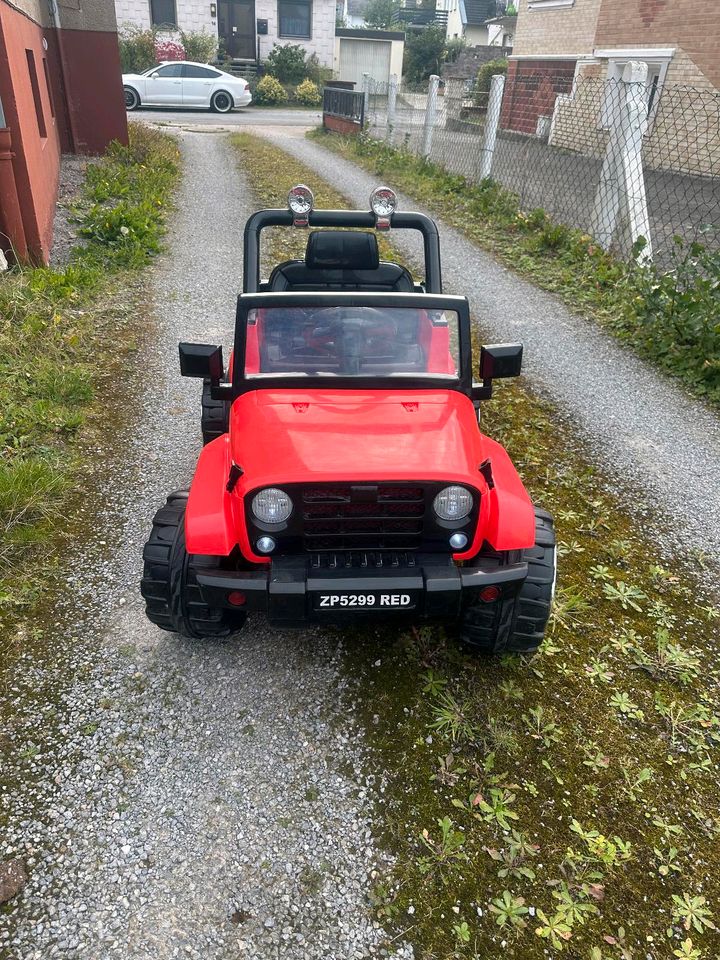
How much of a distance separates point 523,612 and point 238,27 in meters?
36.3

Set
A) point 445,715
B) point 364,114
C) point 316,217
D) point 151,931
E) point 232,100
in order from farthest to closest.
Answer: point 232,100, point 364,114, point 316,217, point 445,715, point 151,931

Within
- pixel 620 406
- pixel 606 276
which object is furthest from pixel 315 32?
pixel 620 406

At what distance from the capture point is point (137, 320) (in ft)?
23.2

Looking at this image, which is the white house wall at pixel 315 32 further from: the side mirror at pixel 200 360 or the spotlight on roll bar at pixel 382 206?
the side mirror at pixel 200 360

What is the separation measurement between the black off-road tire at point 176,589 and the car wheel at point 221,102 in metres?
24.3

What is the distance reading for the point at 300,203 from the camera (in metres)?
4.23

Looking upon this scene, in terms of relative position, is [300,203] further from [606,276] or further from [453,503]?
[606,276]

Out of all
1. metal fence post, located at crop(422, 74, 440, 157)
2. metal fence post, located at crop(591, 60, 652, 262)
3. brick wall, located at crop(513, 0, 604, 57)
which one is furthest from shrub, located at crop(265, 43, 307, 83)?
metal fence post, located at crop(591, 60, 652, 262)

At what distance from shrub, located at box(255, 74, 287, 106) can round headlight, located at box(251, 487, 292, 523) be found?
29914 millimetres

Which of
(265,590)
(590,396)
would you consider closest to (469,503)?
(265,590)

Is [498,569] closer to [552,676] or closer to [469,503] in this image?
[469,503]

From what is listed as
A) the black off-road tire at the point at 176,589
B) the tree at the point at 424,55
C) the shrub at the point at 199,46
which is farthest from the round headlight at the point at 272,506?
the tree at the point at 424,55

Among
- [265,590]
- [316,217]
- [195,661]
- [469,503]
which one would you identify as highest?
[316,217]

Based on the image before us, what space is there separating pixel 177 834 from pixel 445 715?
3.80 ft
